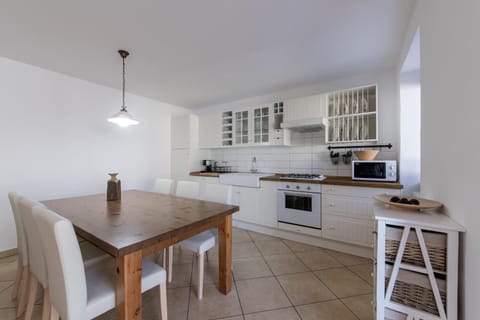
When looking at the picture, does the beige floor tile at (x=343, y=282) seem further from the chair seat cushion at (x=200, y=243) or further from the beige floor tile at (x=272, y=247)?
the chair seat cushion at (x=200, y=243)

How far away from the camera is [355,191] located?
94.0 inches

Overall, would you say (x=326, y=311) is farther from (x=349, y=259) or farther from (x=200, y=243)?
(x=200, y=243)

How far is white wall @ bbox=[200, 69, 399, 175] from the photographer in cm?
265

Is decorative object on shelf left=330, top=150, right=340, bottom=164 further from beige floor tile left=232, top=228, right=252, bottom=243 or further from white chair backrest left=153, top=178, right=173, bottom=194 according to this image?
white chair backrest left=153, top=178, right=173, bottom=194

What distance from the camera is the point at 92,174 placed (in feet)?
10.1

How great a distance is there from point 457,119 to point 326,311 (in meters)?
1.56

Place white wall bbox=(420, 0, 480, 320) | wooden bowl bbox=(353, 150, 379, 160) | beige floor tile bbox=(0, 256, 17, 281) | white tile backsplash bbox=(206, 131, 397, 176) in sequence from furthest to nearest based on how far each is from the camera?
white tile backsplash bbox=(206, 131, 397, 176) < wooden bowl bbox=(353, 150, 379, 160) < beige floor tile bbox=(0, 256, 17, 281) < white wall bbox=(420, 0, 480, 320)

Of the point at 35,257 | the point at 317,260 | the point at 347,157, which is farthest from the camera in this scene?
the point at 347,157

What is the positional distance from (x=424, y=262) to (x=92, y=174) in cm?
384

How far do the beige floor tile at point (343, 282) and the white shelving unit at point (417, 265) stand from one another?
2.75 ft

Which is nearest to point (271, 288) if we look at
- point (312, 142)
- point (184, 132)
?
point (312, 142)

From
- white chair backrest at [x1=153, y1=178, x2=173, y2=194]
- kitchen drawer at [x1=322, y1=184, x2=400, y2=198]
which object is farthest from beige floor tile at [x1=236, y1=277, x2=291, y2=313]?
white chair backrest at [x1=153, y1=178, x2=173, y2=194]

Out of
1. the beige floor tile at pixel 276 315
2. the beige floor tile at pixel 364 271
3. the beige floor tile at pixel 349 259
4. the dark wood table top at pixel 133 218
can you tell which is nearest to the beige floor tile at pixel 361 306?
the beige floor tile at pixel 364 271

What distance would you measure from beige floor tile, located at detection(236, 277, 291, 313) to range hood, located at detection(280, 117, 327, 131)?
2069 millimetres
